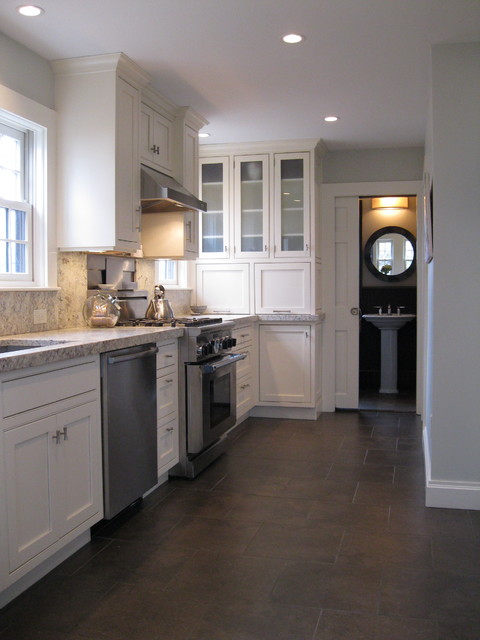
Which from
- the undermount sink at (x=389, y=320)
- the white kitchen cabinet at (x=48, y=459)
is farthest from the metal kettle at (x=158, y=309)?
the undermount sink at (x=389, y=320)

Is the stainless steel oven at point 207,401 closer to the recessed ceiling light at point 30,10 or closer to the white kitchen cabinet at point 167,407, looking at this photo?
the white kitchen cabinet at point 167,407

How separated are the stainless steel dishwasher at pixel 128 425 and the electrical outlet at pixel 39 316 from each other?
644 millimetres

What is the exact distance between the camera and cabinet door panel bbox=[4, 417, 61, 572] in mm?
2244

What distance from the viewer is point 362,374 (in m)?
7.74

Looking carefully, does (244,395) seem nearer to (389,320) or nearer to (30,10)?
(389,320)

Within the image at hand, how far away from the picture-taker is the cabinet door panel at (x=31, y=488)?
2244mm

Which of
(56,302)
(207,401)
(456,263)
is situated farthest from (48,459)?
(456,263)

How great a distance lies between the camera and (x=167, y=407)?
3.70 metres

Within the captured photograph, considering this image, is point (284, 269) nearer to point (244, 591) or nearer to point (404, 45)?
point (404, 45)

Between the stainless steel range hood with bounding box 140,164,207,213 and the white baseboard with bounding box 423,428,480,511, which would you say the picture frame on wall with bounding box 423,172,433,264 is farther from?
the stainless steel range hood with bounding box 140,164,207,213

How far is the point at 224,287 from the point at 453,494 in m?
3.06

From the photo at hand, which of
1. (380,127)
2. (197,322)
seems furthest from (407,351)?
(197,322)

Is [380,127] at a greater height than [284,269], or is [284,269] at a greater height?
[380,127]

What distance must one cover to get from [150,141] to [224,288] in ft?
6.33
